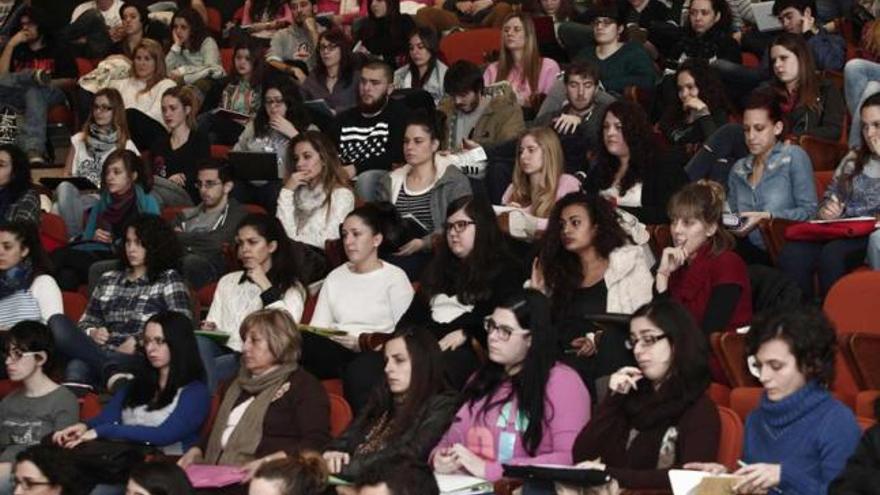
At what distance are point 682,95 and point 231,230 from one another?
7.36 ft

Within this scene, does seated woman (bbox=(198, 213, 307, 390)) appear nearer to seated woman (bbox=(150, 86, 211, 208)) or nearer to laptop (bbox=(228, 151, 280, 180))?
laptop (bbox=(228, 151, 280, 180))

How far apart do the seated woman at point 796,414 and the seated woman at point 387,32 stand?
621 centimetres

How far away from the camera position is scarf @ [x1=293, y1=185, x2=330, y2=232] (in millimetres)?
9789

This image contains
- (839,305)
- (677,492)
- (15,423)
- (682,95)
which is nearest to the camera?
(677,492)

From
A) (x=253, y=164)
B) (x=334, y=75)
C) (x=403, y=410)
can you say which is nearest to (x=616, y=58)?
(x=334, y=75)

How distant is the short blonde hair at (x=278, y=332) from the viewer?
7887 millimetres

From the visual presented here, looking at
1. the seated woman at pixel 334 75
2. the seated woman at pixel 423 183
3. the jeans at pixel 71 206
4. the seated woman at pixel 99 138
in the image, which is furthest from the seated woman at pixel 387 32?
the seated woman at pixel 423 183

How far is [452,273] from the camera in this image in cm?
842

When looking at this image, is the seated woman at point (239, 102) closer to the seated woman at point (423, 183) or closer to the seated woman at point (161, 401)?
the seated woman at point (423, 183)

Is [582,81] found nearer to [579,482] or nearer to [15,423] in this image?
[15,423]

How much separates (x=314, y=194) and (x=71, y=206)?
57.7 inches

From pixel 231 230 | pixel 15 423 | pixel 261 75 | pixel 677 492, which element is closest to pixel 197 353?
pixel 15 423

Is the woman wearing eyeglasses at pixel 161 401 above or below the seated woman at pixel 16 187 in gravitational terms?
below

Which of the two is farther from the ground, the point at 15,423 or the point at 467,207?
the point at 467,207
